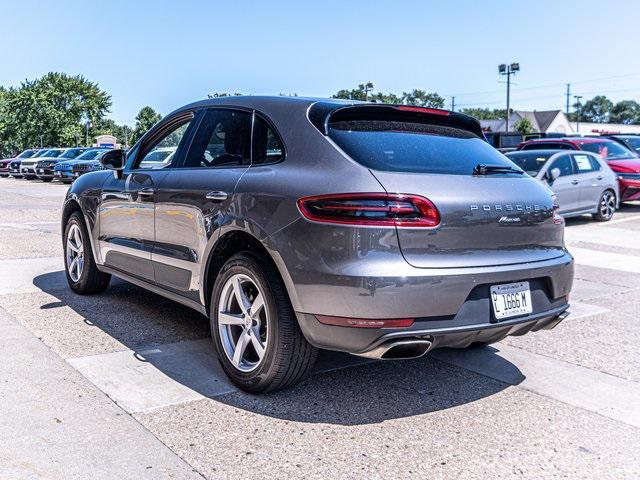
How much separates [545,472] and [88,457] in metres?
2.08

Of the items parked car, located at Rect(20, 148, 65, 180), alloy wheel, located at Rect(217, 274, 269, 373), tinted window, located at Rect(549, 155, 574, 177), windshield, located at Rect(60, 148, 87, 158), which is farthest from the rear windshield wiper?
windshield, located at Rect(60, 148, 87, 158)

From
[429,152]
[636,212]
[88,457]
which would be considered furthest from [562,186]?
[88,457]

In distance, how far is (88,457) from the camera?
9.96ft

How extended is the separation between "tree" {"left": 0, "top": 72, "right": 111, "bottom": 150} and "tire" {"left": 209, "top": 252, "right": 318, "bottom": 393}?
249 ft

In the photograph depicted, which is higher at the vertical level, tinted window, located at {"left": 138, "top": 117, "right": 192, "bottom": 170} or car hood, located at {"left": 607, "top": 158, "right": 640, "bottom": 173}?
tinted window, located at {"left": 138, "top": 117, "right": 192, "bottom": 170}

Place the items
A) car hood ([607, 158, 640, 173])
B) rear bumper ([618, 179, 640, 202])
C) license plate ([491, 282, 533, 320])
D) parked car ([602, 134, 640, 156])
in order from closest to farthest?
license plate ([491, 282, 533, 320])
rear bumper ([618, 179, 640, 202])
car hood ([607, 158, 640, 173])
parked car ([602, 134, 640, 156])

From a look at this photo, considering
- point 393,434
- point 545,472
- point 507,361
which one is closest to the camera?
point 545,472

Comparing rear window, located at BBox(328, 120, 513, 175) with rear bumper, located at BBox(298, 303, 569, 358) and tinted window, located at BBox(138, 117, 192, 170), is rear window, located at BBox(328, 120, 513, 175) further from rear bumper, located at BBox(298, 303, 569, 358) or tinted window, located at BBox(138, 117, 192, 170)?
tinted window, located at BBox(138, 117, 192, 170)

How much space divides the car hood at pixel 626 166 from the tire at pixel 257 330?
1438 centimetres

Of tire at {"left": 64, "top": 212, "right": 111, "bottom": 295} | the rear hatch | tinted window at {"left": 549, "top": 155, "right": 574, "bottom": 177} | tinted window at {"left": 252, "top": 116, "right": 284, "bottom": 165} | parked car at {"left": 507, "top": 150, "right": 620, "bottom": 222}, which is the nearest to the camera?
the rear hatch

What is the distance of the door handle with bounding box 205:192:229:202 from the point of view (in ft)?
13.2

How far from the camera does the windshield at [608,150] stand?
54.2 feet

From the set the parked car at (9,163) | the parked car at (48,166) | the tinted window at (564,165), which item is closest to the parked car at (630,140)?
the tinted window at (564,165)

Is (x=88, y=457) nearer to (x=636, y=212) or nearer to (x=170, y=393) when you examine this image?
(x=170, y=393)
